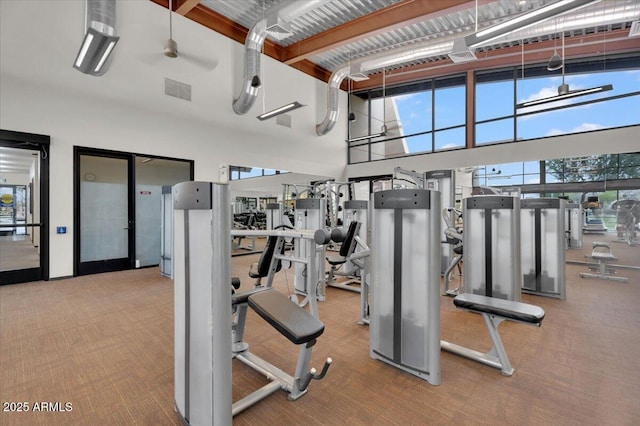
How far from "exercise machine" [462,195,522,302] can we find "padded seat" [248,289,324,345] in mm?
2613

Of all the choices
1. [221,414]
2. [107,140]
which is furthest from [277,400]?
[107,140]

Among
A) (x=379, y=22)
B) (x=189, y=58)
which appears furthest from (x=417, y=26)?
(x=189, y=58)

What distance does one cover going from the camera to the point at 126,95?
18.0 ft

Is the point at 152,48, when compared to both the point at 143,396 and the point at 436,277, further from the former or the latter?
the point at 436,277

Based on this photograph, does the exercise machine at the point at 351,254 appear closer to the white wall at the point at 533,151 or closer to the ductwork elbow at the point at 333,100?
the ductwork elbow at the point at 333,100

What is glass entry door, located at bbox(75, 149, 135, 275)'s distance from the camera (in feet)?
17.3

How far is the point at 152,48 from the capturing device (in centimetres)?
554

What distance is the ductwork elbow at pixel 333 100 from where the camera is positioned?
8.30 meters

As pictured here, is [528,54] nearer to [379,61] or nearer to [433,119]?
[433,119]

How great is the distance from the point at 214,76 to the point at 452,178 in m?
5.44

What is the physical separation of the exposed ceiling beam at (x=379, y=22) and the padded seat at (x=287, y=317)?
600 cm

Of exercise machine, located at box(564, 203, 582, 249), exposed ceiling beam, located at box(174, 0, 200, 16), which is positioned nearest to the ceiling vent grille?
exposed ceiling beam, located at box(174, 0, 200, 16)

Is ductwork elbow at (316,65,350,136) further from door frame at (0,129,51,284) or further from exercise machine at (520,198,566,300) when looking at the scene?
door frame at (0,129,51,284)

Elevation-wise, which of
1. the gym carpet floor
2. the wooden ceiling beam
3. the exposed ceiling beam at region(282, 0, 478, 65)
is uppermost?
the wooden ceiling beam
